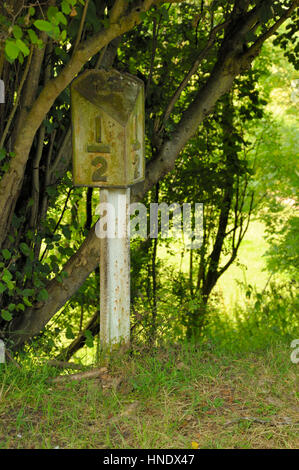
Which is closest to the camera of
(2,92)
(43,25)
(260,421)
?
(43,25)

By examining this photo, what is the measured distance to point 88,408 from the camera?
319 cm

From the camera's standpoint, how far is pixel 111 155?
3.39 meters

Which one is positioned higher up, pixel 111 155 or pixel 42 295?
pixel 111 155

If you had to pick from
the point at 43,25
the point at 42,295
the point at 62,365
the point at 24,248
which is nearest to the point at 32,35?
the point at 43,25

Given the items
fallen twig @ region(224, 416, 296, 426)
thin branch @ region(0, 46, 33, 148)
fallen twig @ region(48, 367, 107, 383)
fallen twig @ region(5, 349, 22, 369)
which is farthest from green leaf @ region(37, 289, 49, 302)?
fallen twig @ region(224, 416, 296, 426)

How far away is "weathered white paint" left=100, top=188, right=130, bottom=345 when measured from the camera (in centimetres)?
353

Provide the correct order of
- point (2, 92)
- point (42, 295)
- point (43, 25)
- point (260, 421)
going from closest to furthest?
point (43, 25) → point (260, 421) → point (2, 92) → point (42, 295)

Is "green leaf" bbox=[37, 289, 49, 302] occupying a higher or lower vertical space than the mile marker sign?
lower

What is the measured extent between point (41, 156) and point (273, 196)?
14.4 ft

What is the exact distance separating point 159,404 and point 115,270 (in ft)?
2.82

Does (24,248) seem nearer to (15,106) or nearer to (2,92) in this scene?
(15,106)

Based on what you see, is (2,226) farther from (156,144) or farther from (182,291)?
(182,291)

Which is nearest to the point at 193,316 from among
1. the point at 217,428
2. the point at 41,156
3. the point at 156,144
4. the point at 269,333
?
the point at 269,333

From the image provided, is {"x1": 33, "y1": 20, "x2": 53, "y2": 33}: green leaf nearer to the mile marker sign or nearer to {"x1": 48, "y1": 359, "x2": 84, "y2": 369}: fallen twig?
the mile marker sign
